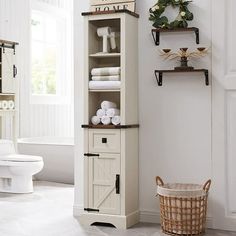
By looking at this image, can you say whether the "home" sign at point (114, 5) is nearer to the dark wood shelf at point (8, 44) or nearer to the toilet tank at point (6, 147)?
the dark wood shelf at point (8, 44)

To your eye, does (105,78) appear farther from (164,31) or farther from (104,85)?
(164,31)

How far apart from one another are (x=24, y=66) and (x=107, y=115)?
2.88 m

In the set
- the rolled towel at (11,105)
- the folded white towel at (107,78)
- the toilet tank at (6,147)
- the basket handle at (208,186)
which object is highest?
the folded white towel at (107,78)

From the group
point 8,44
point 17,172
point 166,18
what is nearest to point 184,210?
point 166,18

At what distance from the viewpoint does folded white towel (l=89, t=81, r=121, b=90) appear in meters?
3.91

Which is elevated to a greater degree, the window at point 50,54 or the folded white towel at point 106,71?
the window at point 50,54

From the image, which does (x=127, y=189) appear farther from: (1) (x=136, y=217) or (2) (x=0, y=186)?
(2) (x=0, y=186)

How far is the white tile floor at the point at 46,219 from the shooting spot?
3.73m

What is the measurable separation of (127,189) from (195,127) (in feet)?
2.33

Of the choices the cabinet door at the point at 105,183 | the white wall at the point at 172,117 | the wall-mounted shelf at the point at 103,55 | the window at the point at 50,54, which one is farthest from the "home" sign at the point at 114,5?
the window at the point at 50,54

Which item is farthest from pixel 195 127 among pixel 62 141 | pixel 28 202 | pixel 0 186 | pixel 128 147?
pixel 62 141

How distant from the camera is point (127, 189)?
3.92 m

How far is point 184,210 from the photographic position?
363 centimetres

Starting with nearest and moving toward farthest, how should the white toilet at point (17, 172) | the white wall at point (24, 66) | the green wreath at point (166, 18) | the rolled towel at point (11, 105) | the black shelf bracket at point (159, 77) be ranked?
the green wreath at point (166, 18) < the black shelf bracket at point (159, 77) < the white toilet at point (17, 172) < the rolled towel at point (11, 105) < the white wall at point (24, 66)
